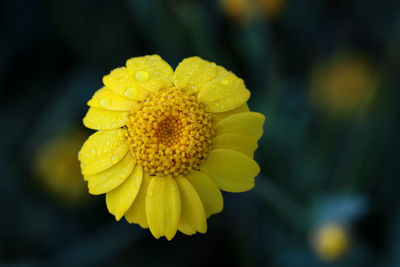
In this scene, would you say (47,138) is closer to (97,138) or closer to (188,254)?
(188,254)

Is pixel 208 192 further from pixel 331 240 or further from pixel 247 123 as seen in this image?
pixel 331 240

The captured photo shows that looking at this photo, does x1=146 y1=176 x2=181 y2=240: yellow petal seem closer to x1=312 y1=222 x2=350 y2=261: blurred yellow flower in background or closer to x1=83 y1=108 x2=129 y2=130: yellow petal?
x1=83 y1=108 x2=129 y2=130: yellow petal

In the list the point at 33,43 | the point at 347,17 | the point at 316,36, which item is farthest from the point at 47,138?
the point at 347,17

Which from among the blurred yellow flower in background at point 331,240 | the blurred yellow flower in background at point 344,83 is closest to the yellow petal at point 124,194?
the blurred yellow flower in background at point 331,240

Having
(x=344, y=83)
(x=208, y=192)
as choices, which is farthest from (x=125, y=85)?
(x=344, y=83)

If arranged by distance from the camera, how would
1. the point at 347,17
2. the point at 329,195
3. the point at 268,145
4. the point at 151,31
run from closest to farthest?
the point at 329,195, the point at 268,145, the point at 151,31, the point at 347,17
